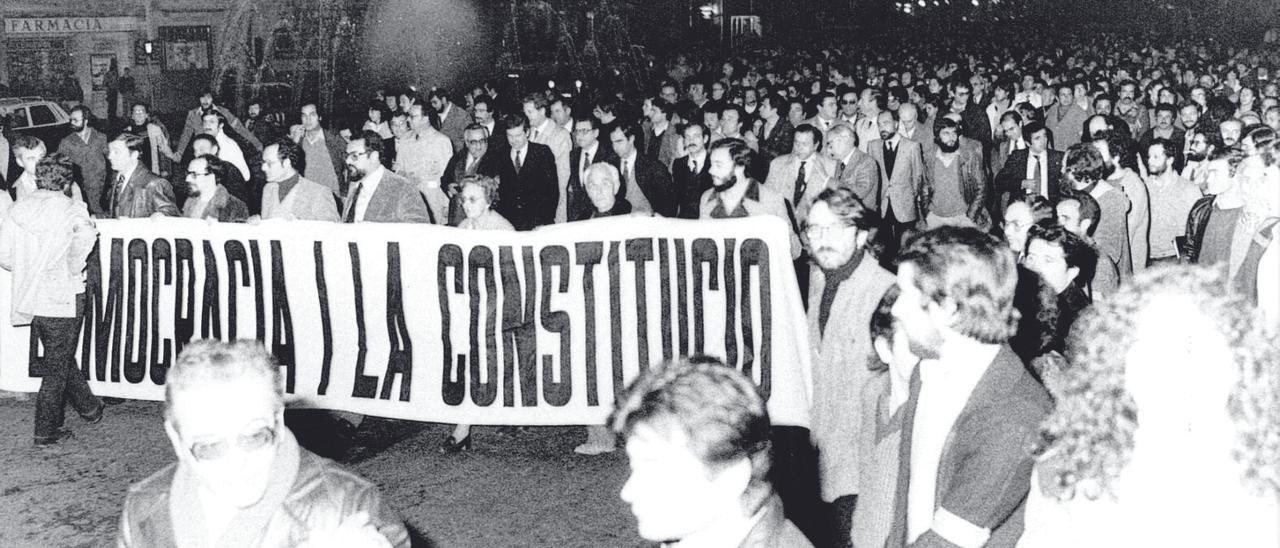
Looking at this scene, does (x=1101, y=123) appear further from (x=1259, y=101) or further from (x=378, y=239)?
(x=1259, y=101)

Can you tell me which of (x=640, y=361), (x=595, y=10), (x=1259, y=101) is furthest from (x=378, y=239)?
(x=595, y=10)

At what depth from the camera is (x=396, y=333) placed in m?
7.29

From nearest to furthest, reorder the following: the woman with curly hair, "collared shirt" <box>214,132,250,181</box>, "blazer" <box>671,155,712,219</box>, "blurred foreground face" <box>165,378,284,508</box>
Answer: the woman with curly hair → "blurred foreground face" <box>165,378,284,508</box> → "blazer" <box>671,155,712,219</box> → "collared shirt" <box>214,132,250,181</box>

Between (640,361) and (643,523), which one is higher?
(643,523)

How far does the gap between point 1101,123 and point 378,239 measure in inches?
242

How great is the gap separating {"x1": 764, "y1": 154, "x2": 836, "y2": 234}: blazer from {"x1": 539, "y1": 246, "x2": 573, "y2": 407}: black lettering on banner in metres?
2.61

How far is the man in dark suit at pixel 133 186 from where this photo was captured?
8.41m

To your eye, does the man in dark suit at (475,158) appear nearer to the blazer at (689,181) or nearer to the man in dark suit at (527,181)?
the man in dark suit at (527,181)

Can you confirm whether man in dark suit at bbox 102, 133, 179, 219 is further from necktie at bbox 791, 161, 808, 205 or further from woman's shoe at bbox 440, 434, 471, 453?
necktie at bbox 791, 161, 808, 205

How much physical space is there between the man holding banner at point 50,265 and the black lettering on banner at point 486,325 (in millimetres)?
2327

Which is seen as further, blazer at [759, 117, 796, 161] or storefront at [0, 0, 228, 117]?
storefront at [0, 0, 228, 117]

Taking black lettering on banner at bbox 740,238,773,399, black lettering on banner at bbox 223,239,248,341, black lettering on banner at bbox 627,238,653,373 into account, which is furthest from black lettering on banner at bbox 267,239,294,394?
black lettering on banner at bbox 740,238,773,399

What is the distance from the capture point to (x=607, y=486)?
22.4ft

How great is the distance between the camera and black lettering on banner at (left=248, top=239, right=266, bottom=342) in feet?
24.6
